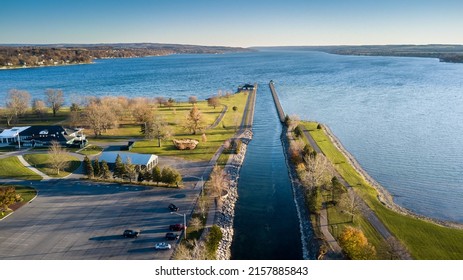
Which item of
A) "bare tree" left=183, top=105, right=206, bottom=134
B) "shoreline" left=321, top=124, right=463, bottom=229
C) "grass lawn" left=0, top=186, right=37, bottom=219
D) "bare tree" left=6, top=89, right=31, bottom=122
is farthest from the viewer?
"bare tree" left=6, top=89, right=31, bottom=122

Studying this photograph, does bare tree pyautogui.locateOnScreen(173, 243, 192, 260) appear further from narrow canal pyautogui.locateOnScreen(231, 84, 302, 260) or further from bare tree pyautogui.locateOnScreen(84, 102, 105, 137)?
bare tree pyautogui.locateOnScreen(84, 102, 105, 137)

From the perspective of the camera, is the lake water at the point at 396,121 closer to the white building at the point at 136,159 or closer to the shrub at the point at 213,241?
the shrub at the point at 213,241

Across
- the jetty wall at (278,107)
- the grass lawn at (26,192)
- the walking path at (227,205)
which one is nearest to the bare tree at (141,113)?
the walking path at (227,205)

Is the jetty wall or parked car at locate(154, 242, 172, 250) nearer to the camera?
parked car at locate(154, 242, 172, 250)

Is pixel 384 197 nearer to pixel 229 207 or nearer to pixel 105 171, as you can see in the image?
Result: pixel 229 207

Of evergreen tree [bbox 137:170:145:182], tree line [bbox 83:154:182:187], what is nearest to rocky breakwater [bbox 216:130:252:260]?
tree line [bbox 83:154:182:187]
